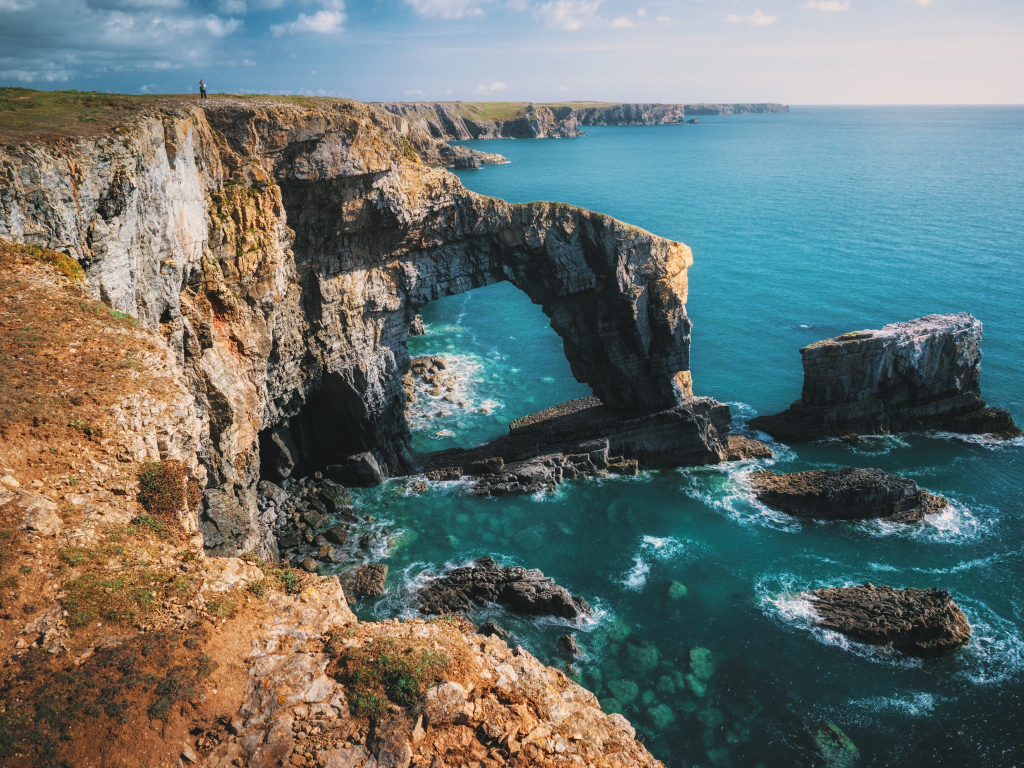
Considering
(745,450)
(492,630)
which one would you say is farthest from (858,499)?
(492,630)

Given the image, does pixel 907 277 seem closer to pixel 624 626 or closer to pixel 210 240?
pixel 624 626

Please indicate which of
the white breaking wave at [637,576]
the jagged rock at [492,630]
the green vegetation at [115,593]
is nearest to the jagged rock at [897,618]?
the white breaking wave at [637,576]

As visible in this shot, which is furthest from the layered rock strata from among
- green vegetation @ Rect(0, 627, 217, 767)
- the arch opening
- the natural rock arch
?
green vegetation @ Rect(0, 627, 217, 767)

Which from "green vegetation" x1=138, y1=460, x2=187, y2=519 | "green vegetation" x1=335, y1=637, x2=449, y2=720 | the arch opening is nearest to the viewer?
"green vegetation" x1=335, y1=637, x2=449, y2=720

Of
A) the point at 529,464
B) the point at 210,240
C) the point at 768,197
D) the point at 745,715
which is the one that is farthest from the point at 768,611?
the point at 768,197

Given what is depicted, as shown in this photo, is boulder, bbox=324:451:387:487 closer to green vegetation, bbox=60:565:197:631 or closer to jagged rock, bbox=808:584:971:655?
jagged rock, bbox=808:584:971:655

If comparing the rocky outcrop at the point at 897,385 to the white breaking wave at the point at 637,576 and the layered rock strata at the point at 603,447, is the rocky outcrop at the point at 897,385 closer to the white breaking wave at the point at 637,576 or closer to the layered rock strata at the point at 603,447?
the layered rock strata at the point at 603,447
